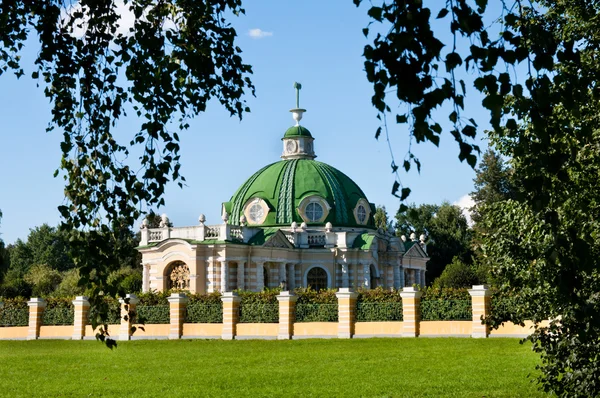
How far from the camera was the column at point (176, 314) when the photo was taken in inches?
1153

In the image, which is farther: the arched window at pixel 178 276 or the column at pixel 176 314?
the arched window at pixel 178 276

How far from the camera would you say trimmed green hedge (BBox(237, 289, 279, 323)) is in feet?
93.0

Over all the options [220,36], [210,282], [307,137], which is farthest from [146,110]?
[307,137]

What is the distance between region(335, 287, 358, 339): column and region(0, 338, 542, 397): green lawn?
241 centimetres

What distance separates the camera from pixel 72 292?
52.5m

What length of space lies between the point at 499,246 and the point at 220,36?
398 centimetres

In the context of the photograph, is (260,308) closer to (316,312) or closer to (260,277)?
(316,312)

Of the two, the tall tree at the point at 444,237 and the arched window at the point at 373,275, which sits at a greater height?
the tall tree at the point at 444,237

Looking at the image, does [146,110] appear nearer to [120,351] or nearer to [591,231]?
[591,231]

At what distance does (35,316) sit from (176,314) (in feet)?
21.1

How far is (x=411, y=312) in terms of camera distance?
25.7 m

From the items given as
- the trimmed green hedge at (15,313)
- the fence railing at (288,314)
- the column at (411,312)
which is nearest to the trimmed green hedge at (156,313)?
the fence railing at (288,314)

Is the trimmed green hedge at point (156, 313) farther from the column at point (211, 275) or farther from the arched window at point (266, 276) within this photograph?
the arched window at point (266, 276)

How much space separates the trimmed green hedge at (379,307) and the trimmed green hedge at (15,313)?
1418 cm
